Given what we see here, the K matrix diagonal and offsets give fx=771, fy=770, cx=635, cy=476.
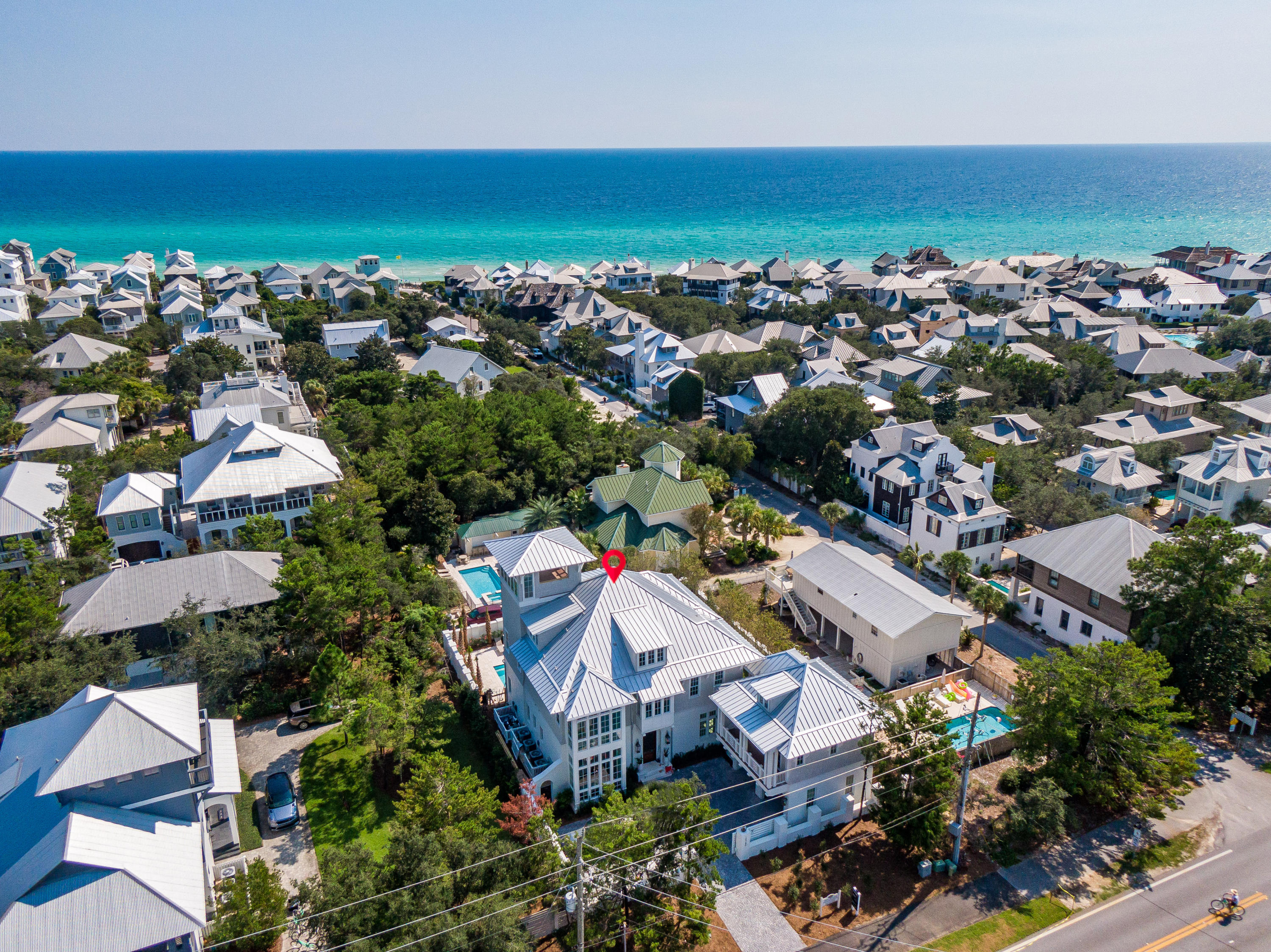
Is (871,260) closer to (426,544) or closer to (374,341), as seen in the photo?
(374,341)

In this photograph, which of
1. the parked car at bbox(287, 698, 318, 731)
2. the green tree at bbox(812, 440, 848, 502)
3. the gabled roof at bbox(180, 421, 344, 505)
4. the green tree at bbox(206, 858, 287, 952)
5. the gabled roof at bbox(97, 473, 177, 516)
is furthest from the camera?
the green tree at bbox(812, 440, 848, 502)

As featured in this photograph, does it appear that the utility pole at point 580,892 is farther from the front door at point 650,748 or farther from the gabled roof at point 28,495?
the gabled roof at point 28,495

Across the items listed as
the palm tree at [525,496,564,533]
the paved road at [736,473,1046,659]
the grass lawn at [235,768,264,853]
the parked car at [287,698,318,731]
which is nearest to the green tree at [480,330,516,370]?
the paved road at [736,473,1046,659]

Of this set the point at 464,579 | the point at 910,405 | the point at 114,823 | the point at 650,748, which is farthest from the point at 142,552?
the point at 910,405

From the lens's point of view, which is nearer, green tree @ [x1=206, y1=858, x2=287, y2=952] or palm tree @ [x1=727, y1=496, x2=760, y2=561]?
green tree @ [x1=206, y1=858, x2=287, y2=952]

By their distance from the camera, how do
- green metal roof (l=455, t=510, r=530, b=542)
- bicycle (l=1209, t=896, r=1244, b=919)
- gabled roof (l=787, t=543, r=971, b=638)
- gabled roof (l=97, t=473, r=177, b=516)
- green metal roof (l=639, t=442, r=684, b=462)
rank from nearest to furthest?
bicycle (l=1209, t=896, r=1244, b=919) < gabled roof (l=787, t=543, r=971, b=638) < gabled roof (l=97, t=473, r=177, b=516) < green metal roof (l=455, t=510, r=530, b=542) < green metal roof (l=639, t=442, r=684, b=462)

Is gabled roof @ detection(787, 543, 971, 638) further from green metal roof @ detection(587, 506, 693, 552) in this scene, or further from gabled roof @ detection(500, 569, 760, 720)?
gabled roof @ detection(500, 569, 760, 720)

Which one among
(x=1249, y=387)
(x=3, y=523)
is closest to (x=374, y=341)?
(x=3, y=523)

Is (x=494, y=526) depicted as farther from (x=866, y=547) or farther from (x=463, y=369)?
(x=463, y=369)
